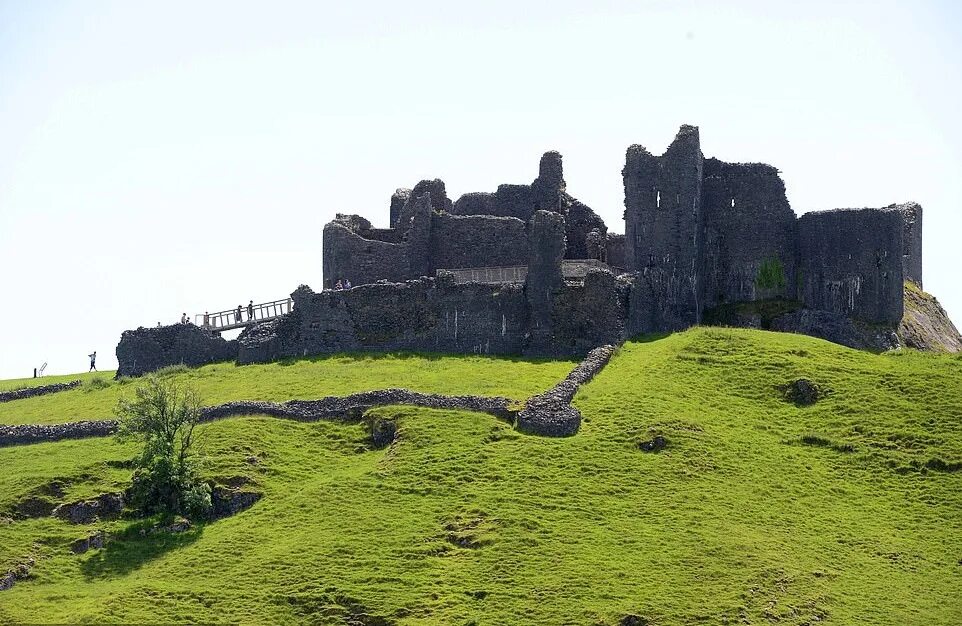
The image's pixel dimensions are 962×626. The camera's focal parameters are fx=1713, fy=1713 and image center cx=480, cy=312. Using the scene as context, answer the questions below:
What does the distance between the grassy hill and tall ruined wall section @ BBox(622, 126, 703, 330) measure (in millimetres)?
11040

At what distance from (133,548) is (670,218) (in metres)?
37.9

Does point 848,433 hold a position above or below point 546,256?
below

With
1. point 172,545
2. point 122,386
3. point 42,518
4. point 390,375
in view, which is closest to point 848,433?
point 390,375

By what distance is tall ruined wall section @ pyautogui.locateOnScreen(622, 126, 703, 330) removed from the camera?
91.1 m

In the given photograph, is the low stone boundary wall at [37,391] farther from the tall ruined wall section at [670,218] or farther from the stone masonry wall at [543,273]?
the tall ruined wall section at [670,218]

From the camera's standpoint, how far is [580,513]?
2547 inches

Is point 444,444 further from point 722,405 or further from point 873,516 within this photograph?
point 873,516

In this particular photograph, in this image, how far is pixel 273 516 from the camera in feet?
218

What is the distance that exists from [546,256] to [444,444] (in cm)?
1910

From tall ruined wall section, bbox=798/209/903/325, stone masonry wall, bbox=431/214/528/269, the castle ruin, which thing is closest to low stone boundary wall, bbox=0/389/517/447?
the castle ruin

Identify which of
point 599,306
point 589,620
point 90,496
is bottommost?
point 589,620

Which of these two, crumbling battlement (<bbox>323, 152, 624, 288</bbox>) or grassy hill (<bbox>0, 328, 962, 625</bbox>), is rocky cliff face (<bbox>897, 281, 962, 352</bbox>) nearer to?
grassy hill (<bbox>0, 328, 962, 625</bbox>)

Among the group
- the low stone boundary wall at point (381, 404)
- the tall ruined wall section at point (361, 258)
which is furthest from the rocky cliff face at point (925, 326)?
the tall ruined wall section at point (361, 258)

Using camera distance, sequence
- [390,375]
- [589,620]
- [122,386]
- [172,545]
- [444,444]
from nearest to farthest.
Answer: [589,620] < [172,545] < [444,444] < [390,375] < [122,386]
